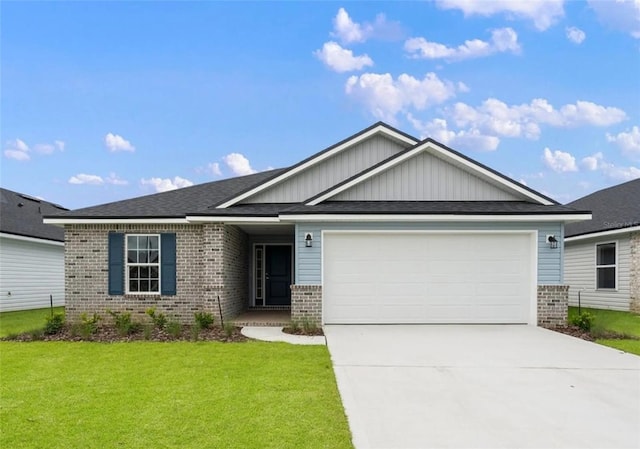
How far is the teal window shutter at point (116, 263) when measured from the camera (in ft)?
37.8

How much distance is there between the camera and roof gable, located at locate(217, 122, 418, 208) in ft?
41.0

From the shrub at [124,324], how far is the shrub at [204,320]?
136cm

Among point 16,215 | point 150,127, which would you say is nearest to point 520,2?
point 150,127

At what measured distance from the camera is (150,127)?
20906 mm

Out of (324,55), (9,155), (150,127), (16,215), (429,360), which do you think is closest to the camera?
(429,360)

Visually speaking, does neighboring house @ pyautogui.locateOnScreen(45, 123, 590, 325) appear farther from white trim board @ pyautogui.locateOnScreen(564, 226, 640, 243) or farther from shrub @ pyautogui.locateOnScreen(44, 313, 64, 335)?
white trim board @ pyautogui.locateOnScreen(564, 226, 640, 243)

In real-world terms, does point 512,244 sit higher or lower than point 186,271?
higher

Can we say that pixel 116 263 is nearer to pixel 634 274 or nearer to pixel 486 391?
pixel 486 391

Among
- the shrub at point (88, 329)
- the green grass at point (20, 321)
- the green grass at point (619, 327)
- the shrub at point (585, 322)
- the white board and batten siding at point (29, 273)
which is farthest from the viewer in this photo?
the white board and batten siding at point (29, 273)

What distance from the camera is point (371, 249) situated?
10.9m

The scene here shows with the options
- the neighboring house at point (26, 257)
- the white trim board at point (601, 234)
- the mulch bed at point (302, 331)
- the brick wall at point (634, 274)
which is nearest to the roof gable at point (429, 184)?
the mulch bed at point (302, 331)

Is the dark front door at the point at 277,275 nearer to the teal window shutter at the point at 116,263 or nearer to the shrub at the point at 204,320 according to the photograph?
the shrub at the point at 204,320

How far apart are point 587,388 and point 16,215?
63.4 feet

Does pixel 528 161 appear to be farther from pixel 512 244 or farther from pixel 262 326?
pixel 262 326
